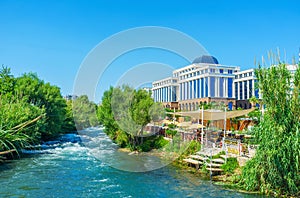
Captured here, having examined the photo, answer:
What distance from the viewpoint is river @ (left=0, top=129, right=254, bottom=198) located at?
1290 centimetres

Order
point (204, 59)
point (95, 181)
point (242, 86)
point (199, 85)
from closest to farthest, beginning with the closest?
point (95, 181)
point (242, 86)
point (199, 85)
point (204, 59)

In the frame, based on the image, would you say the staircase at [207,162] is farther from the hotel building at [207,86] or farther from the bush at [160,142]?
the hotel building at [207,86]

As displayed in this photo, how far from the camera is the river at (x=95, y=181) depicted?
12898mm

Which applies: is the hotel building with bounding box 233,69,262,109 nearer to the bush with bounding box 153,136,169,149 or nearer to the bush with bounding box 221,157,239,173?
the bush with bounding box 153,136,169,149

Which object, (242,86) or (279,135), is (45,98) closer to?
(279,135)

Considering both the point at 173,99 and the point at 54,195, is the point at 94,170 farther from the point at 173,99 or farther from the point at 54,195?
the point at 173,99

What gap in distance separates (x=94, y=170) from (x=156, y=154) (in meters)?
8.84

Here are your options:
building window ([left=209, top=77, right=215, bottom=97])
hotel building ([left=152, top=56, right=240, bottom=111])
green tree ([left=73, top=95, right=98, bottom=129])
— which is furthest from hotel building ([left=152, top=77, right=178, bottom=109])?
green tree ([left=73, top=95, right=98, bottom=129])

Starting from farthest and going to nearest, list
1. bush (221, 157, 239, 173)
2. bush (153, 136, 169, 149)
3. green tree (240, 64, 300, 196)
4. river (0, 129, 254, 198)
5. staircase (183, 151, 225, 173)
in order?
bush (153, 136, 169, 149) < staircase (183, 151, 225, 173) < bush (221, 157, 239, 173) < river (0, 129, 254, 198) < green tree (240, 64, 300, 196)

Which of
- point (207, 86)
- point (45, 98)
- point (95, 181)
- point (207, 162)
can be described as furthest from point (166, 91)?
point (95, 181)

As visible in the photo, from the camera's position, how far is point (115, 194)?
42.2ft

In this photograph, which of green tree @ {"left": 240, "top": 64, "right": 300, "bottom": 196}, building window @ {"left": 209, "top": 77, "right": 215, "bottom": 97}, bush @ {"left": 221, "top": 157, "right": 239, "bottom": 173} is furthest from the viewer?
building window @ {"left": 209, "top": 77, "right": 215, "bottom": 97}

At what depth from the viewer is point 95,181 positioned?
50.4 ft

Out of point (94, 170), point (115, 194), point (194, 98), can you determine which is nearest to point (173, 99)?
point (194, 98)
